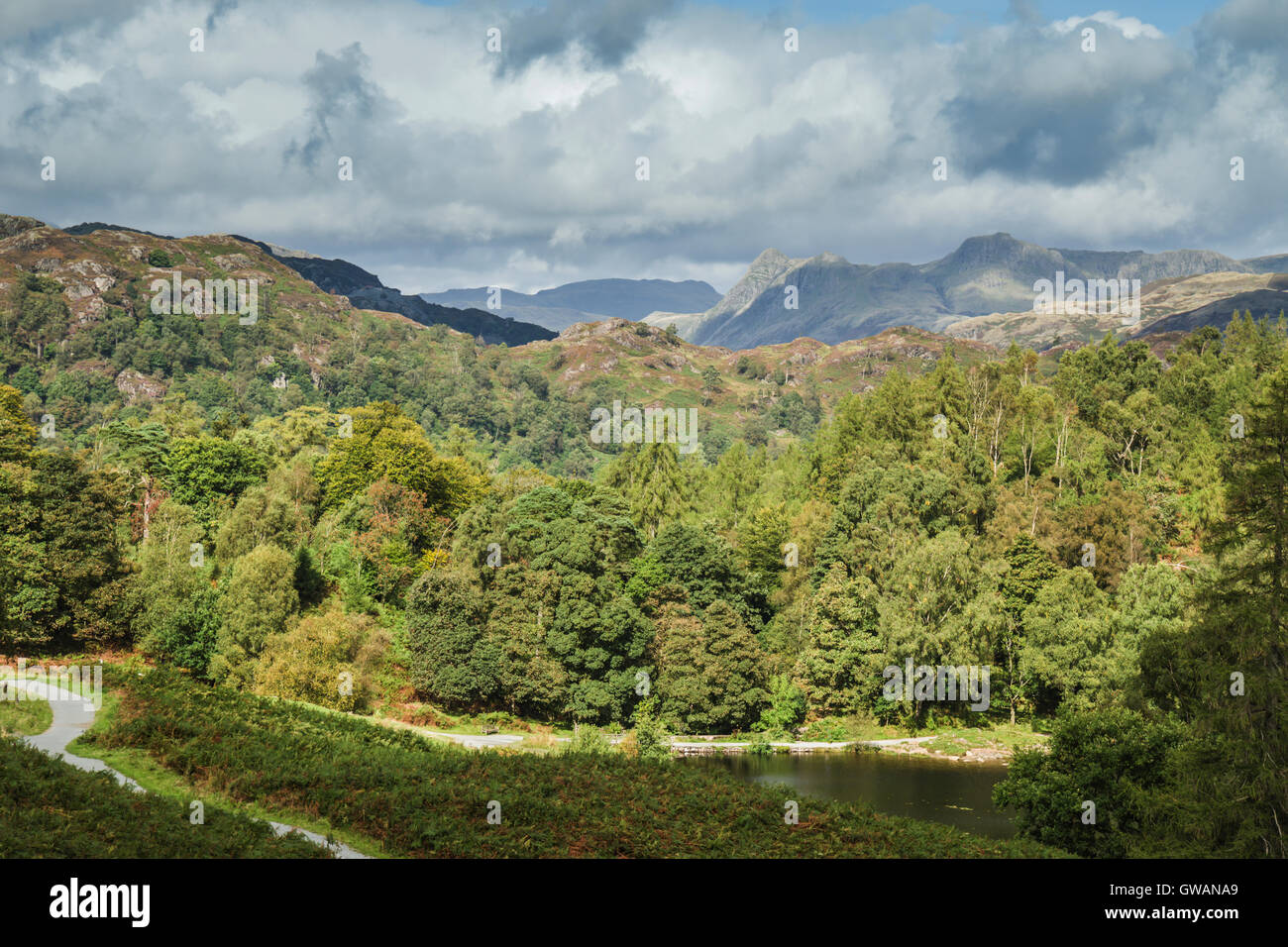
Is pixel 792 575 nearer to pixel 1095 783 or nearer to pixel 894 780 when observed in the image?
pixel 894 780

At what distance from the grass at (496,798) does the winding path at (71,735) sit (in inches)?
23.5

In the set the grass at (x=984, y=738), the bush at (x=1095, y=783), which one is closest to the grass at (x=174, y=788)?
the bush at (x=1095, y=783)

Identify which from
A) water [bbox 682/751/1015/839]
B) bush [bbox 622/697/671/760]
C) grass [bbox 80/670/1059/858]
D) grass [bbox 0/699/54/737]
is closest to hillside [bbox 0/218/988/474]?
water [bbox 682/751/1015/839]

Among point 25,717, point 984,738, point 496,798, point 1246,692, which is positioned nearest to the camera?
point 496,798

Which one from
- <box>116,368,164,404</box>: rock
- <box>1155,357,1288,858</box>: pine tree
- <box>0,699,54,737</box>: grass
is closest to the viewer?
<box>1155,357,1288,858</box>: pine tree

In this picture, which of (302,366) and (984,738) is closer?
(984,738)

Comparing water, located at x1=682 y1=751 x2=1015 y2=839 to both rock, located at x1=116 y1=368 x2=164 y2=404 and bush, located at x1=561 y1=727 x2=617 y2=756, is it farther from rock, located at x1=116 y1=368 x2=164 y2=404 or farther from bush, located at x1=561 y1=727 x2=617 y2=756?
rock, located at x1=116 y1=368 x2=164 y2=404

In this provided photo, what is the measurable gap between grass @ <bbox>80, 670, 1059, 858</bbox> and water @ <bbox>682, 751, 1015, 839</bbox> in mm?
13611

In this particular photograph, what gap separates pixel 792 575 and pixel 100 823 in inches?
1886

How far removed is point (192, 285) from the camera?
549 ft

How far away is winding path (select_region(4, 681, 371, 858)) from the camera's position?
1784 cm

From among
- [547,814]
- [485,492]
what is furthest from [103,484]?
[547,814]

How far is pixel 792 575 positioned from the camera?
59.2 meters

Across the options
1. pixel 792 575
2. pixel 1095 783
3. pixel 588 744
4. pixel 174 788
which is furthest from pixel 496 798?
pixel 792 575
